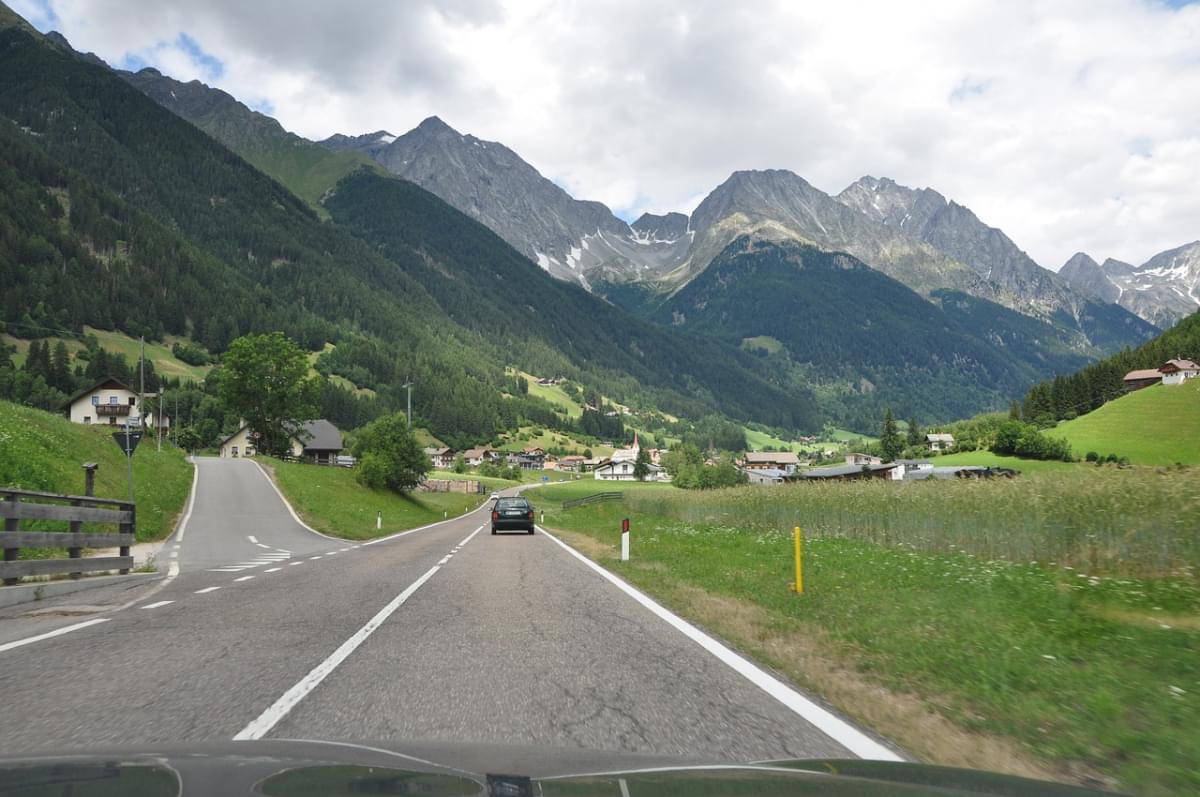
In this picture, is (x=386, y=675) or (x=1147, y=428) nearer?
(x=386, y=675)

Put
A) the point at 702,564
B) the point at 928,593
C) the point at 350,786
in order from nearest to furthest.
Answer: the point at 350,786 < the point at 928,593 < the point at 702,564

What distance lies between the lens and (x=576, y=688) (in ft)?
20.3

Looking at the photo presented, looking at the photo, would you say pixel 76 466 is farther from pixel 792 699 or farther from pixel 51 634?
pixel 792 699

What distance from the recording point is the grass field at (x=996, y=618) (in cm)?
496

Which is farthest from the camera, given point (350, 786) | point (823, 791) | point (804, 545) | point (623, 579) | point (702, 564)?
point (804, 545)

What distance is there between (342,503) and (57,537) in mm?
35653

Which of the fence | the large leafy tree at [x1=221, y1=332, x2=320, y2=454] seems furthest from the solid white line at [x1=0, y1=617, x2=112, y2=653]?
the fence

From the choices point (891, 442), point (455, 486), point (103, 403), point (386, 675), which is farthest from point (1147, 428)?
point (103, 403)

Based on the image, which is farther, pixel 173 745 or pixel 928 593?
pixel 928 593

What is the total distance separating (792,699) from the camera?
5957 millimetres

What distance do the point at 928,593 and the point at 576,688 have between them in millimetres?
7132

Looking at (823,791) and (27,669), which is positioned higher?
(823,791)

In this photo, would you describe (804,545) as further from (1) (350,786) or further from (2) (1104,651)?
(1) (350,786)

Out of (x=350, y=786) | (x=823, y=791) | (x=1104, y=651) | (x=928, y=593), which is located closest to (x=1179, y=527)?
(x=928, y=593)
